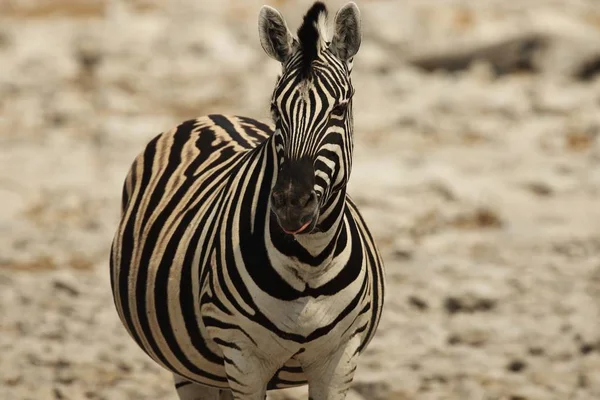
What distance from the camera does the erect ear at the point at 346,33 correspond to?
3895 millimetres

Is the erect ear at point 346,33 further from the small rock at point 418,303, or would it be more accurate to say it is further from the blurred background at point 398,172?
the small rock at point 418,303

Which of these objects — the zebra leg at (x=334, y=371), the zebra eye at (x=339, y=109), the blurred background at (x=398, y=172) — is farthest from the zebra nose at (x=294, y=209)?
the blurred background at (x=398, y=172)

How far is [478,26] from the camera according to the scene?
16.2 meters

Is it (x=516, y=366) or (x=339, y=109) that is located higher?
(x=516, y=366)

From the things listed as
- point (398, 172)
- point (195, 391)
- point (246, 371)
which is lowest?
point (246, 371)

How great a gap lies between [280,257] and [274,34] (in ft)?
2.19

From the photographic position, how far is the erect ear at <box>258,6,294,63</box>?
391cm

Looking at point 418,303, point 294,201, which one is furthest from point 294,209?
point 418,303

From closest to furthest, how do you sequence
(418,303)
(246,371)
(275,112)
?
(275,112)
(246,371)
(418,303)

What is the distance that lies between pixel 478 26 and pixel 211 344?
12399mm

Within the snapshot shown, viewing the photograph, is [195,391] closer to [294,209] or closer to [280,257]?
[280,257]

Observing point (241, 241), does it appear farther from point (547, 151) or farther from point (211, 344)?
point (547, 151)

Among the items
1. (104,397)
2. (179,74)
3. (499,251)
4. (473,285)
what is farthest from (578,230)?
(179,74)

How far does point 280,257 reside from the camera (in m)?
3.99
